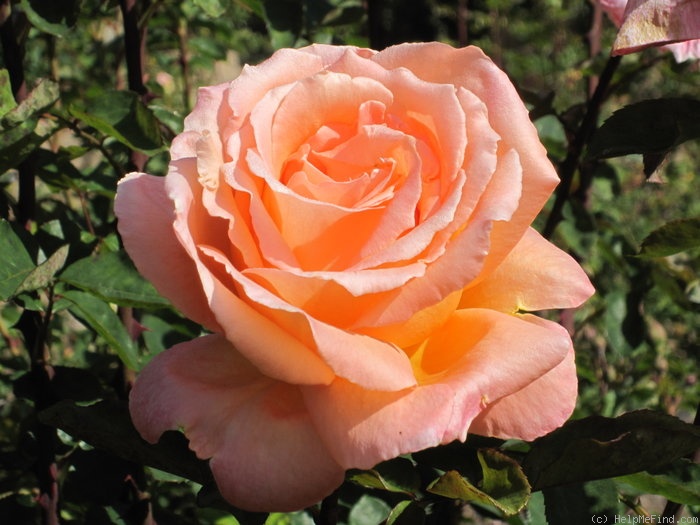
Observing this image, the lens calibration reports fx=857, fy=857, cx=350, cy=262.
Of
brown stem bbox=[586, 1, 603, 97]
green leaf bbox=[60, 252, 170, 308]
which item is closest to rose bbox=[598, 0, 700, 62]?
green leaf bbox=[60, 252, 170, 308]

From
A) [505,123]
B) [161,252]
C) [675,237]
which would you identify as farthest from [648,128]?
[161,252]

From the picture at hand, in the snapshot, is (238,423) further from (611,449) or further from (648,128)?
(648,128)

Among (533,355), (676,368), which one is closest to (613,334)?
(676,368)

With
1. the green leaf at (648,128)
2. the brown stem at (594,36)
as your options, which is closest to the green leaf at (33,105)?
the green leaf at (648,128)

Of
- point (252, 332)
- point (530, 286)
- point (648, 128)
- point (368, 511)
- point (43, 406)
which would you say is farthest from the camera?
point (43, 406)

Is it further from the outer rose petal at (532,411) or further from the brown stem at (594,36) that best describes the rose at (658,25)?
the brown stem at (594,36)

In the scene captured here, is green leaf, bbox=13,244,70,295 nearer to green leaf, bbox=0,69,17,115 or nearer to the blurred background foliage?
the blurred background foliage
